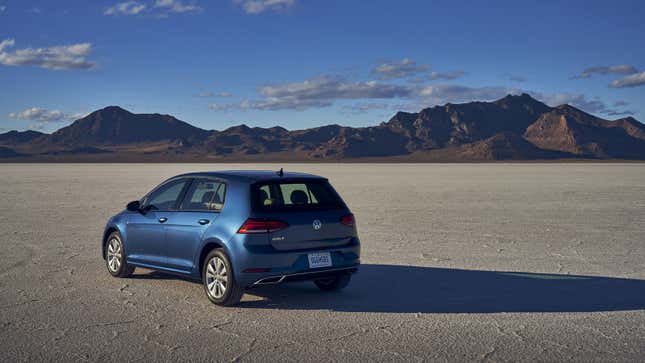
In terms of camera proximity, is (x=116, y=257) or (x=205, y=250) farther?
(x=116, y=257)

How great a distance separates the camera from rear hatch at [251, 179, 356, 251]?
7492 mm

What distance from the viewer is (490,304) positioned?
309 inches

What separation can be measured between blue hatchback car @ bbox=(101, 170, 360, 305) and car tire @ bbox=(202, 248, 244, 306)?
11 millimetres

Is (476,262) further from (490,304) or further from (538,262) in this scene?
(490,304)

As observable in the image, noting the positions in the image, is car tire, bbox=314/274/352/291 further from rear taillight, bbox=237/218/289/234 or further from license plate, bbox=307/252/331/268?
rear taillight, bbox=237/218/289/234

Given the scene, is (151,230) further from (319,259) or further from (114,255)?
(319,259)

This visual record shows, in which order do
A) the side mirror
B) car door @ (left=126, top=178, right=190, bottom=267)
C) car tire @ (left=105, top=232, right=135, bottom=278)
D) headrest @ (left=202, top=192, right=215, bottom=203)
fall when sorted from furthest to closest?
car tire @ (left=105, top=232, right=135, bottom=278) → the side mirror → car door @ (left=126, top=178, right=190, bottom=267) → headrest @ (left=202, top=192, right=215, bottom=203)

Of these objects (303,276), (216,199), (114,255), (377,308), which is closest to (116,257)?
(114,255)

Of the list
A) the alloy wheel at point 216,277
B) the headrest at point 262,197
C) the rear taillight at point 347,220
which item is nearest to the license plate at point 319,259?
the rear taillight at point 347,220

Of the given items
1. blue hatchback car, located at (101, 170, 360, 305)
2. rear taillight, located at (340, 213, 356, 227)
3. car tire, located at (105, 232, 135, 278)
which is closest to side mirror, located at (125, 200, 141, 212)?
blue hatchback car, located at (101, 170, 360, 305)

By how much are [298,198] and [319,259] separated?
73 centimetres

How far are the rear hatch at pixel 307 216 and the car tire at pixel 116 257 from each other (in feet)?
8.36

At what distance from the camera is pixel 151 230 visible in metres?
8.70

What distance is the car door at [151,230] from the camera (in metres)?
8.52
